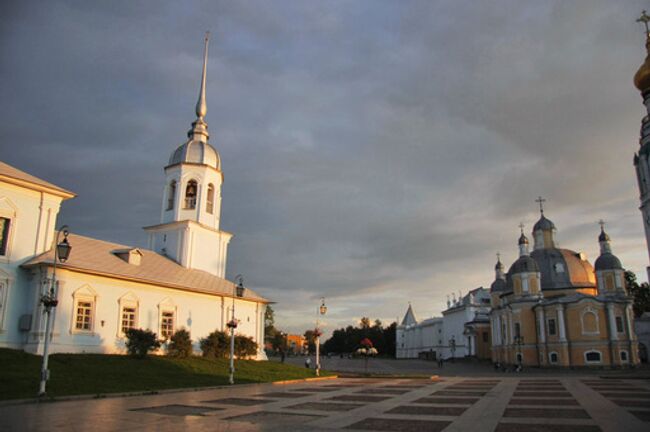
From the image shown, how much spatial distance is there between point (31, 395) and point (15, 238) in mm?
12932

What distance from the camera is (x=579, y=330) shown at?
50.7 meters

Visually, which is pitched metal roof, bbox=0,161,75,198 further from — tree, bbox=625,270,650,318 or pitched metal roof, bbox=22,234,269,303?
tree, bbox=625,270,650,318

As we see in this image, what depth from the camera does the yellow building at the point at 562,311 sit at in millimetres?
49562

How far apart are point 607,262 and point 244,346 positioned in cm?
4325

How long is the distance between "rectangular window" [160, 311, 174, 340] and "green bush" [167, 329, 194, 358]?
604 millimetres

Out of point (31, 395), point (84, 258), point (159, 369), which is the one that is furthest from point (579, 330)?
point (31, 395)

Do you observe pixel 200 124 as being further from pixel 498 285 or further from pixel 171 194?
pixel 498 285

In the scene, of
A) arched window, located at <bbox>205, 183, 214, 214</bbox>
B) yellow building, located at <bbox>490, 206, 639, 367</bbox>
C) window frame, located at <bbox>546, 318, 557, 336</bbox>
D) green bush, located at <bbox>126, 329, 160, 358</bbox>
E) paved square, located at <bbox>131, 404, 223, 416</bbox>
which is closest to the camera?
paved square, located at <bbox>131, 404, 223, 416</bbox>

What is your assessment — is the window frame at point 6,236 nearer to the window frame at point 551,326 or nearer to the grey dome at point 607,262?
the window frame at point 551,326

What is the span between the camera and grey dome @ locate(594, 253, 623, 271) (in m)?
55.1

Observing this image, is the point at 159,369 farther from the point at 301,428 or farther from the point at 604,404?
the point at 604,404

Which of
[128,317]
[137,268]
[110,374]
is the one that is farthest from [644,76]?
[128,317]

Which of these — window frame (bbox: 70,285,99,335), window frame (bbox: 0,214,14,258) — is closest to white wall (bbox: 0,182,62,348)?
window frame (bbox: 0,214,14,258)

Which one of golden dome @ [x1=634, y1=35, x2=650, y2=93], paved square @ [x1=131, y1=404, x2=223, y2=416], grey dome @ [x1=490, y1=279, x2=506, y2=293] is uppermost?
golden dome @ [x1=634, y1=35, x2=650, y2=93]
